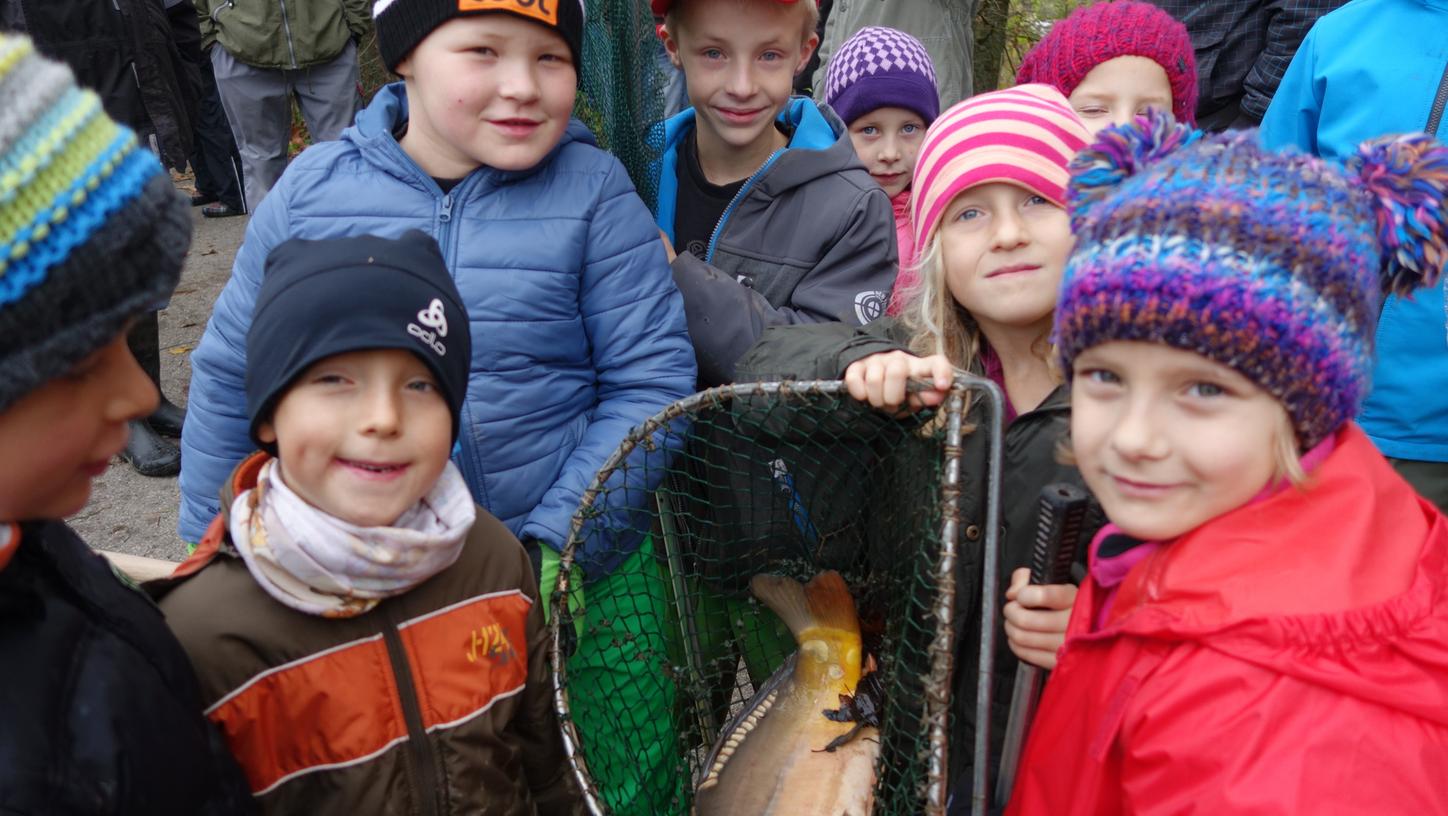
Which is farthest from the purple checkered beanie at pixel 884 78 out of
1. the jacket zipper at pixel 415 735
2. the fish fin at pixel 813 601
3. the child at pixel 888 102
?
the jacket zipper at pixel 415 735

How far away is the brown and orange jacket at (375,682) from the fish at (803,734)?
1.22 feet

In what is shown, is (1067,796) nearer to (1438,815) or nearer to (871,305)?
(1438,815)

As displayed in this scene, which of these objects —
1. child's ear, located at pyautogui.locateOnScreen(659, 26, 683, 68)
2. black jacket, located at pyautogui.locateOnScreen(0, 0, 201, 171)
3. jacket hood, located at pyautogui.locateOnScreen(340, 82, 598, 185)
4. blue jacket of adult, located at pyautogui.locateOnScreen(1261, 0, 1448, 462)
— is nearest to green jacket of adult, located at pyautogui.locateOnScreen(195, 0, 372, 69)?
black jacket, located at pyautogui.locateOnScreen(0, 0, 201, 171)

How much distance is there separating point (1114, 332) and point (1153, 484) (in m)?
0.22

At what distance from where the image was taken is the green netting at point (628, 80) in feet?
8.77

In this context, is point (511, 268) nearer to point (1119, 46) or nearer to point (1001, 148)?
point (1001, 148)

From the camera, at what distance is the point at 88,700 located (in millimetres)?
1162

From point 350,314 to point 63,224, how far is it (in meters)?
0.60

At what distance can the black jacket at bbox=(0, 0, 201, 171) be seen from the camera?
446cm

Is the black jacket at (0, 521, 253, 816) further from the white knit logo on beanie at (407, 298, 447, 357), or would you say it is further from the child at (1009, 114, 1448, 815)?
the child at (1009, 114, 1448, 815)

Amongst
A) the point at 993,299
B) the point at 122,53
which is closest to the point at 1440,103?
the point at 993,299

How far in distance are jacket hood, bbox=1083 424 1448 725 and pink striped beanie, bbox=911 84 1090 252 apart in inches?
30.9

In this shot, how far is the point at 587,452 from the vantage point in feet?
7.05

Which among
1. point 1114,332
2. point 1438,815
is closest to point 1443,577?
point 1438,815
